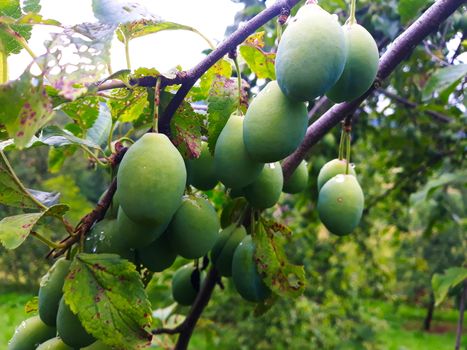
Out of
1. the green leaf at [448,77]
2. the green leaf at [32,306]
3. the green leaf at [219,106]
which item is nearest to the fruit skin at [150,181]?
the green leaf at [219,106]

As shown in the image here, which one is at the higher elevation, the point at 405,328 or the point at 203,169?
the point at 203,169

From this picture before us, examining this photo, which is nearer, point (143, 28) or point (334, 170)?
point (143, 28)

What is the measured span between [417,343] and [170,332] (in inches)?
304

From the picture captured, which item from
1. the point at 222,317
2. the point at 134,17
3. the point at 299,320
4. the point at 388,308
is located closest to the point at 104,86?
the point at 134,17

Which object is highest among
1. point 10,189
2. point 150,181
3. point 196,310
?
point 150,181

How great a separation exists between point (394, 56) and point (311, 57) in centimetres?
35

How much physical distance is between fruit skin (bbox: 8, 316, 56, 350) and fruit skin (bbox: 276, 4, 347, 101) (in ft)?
1.72

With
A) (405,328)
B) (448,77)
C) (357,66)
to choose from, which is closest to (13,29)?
(357,66)

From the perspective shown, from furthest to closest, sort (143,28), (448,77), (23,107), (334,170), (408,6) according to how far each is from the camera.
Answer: (408,6)
(448,77)
(334,170)
(143,28)
(23,107)

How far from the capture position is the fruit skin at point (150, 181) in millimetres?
651

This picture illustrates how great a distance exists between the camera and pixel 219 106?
0.82m

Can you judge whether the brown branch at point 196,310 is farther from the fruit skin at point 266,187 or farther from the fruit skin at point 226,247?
the fruit skin at point 266,187

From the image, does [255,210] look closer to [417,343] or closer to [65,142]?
[65,142]

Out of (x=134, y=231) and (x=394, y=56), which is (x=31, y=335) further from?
(x=394, y=56)
